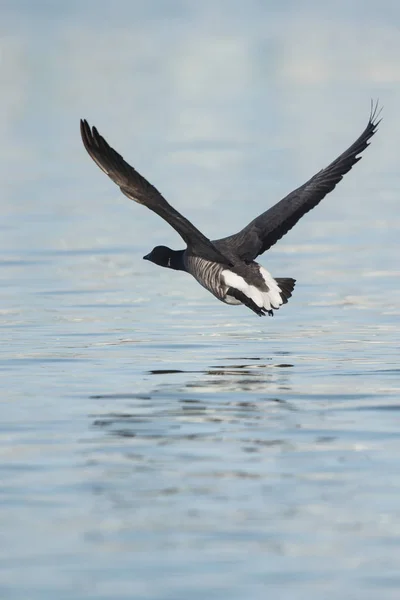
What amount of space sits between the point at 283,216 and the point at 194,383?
133 inches

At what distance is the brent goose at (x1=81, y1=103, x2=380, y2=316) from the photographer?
12.4 meters

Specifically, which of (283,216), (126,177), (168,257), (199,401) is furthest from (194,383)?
(168,257)

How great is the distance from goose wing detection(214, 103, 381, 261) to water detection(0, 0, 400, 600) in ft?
2.44

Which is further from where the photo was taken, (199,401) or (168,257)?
(168,257)

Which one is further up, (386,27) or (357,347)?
(386,27)

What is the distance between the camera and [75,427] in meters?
10.2

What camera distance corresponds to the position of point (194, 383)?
11.8 meters

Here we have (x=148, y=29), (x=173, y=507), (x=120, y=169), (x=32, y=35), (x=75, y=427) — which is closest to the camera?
(x=173, y=507)

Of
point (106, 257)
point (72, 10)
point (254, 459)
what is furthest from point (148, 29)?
point (254, 459)

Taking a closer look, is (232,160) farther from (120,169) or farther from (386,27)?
(386,27)

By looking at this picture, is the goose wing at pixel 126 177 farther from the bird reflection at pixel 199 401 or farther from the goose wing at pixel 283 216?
the goose wing at pixel 283 216

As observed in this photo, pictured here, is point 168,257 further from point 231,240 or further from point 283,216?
point 283,216

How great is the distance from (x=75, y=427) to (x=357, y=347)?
368cm

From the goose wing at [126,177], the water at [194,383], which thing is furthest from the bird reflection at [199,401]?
the goose wing at [126,177]
